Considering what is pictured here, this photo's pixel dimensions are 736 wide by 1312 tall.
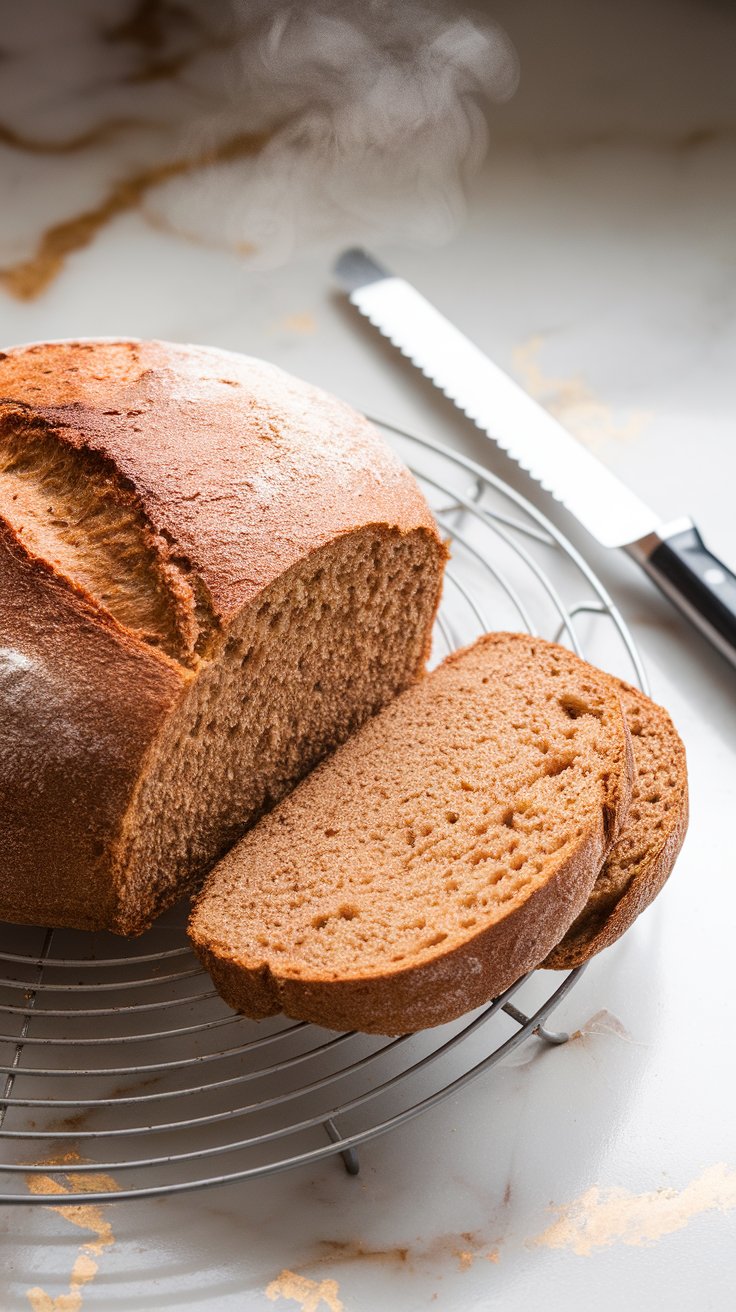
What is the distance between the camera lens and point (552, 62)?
4250 millimetres

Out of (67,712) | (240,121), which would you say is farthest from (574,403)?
(67,712)

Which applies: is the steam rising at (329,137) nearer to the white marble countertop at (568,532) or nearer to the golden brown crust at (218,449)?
the white marble countertop at (568,532)

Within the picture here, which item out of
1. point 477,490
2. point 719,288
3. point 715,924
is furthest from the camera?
point 719,288

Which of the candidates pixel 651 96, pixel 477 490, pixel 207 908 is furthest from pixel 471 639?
pixel 651 96

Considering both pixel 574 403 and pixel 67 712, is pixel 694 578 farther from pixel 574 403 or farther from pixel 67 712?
pixel 67 712

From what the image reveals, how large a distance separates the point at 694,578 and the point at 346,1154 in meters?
1.58

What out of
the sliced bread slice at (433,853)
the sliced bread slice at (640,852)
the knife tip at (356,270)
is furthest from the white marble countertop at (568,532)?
the sliced bread slice at (433,853)

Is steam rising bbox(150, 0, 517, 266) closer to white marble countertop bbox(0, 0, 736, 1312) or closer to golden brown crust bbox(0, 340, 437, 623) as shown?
white marble countertop bbox(0, 0, 736, 1312)

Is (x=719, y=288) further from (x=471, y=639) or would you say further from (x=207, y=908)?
(x=207, y=908)

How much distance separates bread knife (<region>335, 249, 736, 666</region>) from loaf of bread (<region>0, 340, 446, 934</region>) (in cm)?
69

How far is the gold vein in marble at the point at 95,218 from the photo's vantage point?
390 cm

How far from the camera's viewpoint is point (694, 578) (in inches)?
121

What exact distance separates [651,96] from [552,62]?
34cm

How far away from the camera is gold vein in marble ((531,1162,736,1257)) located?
7.17 feet
